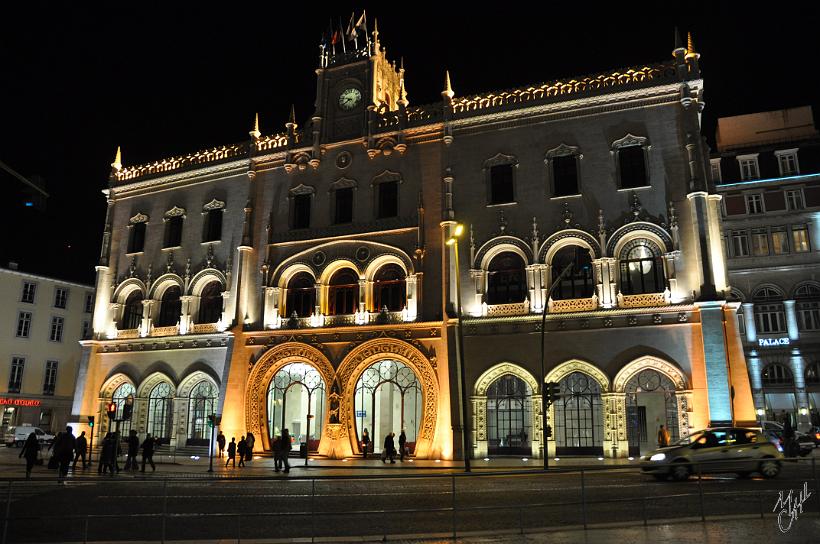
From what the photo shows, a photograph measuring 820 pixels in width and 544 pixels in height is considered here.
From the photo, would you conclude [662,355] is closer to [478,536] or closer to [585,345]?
[585,345]

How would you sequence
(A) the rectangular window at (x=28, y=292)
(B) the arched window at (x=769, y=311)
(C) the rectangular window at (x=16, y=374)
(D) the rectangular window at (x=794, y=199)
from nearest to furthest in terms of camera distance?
(B) the arched window at (x=769, y=311) → (D) the rectangular window at (x=794, y=199) → (C) the rectangular window at (x=16, y=374) → (A) the rectangular window at (x=28, y=292)

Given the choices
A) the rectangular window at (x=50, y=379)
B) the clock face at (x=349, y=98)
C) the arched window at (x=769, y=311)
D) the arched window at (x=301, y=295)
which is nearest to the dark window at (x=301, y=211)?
the arched window at (x=301, y=295)

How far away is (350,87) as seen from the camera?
37.3m

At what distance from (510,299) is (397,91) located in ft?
51.6

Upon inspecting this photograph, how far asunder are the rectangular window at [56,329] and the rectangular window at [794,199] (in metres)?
56.2

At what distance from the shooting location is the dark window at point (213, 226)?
38425mm

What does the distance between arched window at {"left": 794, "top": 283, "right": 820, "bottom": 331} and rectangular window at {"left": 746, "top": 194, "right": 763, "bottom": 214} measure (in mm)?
6273

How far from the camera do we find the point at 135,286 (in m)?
40.1

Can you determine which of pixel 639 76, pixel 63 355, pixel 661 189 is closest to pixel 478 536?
pixel 661 189

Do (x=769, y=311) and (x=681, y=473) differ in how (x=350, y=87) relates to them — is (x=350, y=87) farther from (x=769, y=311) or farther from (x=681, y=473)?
(x=769, y=311)

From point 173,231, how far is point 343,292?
40.9 feet

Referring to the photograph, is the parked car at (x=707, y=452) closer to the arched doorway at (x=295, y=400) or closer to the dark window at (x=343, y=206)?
the arched doorway at (x=295, y=400)

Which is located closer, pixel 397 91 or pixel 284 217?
pixel 284 217

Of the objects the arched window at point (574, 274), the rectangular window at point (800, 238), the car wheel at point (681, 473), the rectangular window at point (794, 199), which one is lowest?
the car wheel at point (681, 473)
